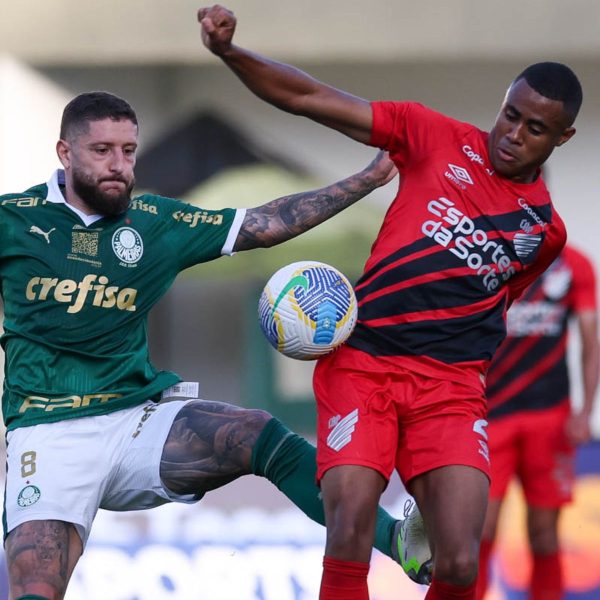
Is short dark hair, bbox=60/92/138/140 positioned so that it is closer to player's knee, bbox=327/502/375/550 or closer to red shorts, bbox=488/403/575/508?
player's knee, bbox=327/502/375/550

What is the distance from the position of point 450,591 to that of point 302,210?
5.51 ft

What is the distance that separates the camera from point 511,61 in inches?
482

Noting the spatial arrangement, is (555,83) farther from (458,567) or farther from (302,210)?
(458,567)

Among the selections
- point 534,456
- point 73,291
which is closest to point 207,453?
point 73,291

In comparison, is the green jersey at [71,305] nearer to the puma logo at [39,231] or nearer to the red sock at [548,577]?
the puma logo at [39,231]

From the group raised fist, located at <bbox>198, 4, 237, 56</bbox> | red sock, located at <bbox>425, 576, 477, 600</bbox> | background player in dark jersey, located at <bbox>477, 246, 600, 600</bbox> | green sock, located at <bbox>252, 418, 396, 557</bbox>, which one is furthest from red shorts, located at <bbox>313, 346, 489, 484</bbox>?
background player in dark jersey, located at <bbox>477, 246, 600, 600</bbox>

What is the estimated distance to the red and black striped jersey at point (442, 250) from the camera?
5266 mm

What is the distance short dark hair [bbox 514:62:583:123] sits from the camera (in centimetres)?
528

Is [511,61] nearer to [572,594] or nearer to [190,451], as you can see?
[572,594]

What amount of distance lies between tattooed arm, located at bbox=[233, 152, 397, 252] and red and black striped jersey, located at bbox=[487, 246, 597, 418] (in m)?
2.61

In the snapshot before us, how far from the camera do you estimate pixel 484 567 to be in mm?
7730

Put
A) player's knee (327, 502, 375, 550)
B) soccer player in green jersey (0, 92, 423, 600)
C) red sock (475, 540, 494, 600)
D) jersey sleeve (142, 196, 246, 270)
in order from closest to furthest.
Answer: player's knee (327, 502, 375, 550) → soccer player in green jersey (0, 92, 423, 600) → jersey sleeve (142, 196, 246, 270) → red sock (475, 540, 494, 600)

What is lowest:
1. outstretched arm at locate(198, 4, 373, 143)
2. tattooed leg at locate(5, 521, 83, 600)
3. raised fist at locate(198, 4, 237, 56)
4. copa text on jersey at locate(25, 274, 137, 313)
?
tattooed leg at locate(5, 521, 83, 600)

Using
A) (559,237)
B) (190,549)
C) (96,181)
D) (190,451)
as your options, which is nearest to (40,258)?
(96,181)
